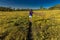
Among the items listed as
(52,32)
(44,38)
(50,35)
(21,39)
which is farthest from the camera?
(52,32)

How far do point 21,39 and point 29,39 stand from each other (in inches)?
53.3

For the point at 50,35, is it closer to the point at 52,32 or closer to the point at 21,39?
the point at 52,32

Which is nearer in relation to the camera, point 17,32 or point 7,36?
point 7,36

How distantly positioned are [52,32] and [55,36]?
136cm

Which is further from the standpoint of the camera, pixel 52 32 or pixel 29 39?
pixel 52 32

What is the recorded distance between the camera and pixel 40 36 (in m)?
13.5

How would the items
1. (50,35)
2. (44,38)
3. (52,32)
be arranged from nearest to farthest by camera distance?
(44,38) → (50,35) → (52,32)

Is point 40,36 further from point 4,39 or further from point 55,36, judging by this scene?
point 4,39

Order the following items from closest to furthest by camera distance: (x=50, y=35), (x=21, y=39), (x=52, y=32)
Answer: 1. (x=21, y=39)
2. (x=50, y=35)
3. (x=52, y=32)

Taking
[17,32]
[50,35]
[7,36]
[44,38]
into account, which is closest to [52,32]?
[50,35]

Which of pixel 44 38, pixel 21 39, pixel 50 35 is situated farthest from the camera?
pixel 50 35

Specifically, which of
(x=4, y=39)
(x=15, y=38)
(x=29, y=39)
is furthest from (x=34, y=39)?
(x=4, y=39)

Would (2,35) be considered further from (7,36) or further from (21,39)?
(21,39)

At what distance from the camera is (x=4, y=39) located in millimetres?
12477
